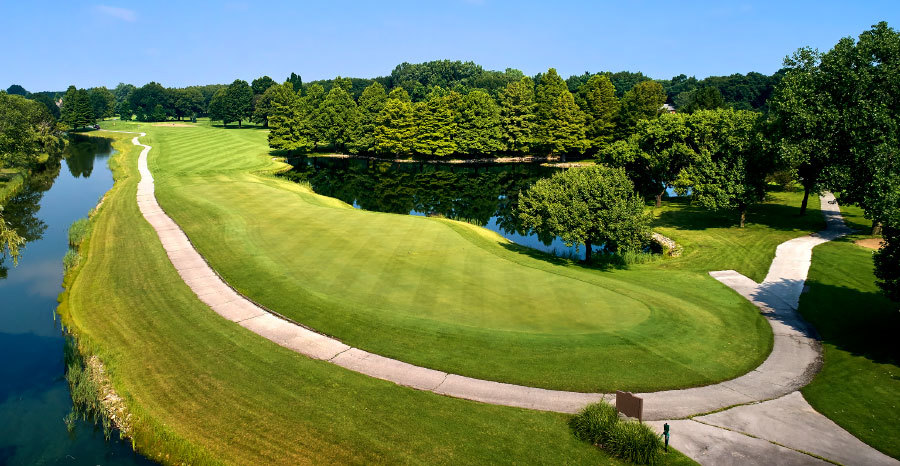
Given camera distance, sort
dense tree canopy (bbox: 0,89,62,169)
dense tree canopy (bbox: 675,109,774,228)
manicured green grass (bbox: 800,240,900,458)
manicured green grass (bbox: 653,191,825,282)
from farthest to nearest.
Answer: dense tree canopy (bbox: 0,89,62,169)
dense tree canopy (bbox: 675,109,774,228)
manicured green grass (bbox: 653,191,825,282)
manicured green grass (bbox: 800,240,900,458)

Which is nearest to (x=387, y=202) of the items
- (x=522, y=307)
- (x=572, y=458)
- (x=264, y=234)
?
(x=264, y=234)

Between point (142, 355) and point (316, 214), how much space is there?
1085 inches

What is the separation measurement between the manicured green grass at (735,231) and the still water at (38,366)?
117 ft

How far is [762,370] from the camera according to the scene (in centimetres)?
2109

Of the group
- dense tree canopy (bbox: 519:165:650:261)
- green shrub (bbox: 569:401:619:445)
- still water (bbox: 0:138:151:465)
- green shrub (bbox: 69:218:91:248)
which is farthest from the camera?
green shrub (bbox: 69:218:91:248)

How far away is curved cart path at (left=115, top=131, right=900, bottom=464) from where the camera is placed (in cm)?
1550

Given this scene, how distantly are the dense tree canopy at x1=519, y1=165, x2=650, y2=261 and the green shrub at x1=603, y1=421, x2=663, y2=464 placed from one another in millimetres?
21833

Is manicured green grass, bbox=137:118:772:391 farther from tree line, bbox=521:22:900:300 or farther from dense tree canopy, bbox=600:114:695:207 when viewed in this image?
dense tree canopy, bbox=600:114:695:207

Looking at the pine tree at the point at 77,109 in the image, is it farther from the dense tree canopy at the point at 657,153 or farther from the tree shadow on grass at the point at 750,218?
the tree shadow on grass at the point at 750,218

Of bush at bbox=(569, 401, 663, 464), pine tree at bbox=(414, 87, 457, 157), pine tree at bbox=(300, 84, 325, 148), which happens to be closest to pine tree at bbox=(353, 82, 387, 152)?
pine tree at bbox=(300, 84, 325, 148)

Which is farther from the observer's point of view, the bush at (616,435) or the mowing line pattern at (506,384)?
the mowing line pattern at (506,384)

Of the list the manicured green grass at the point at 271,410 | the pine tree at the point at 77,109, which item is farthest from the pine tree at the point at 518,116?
the pine tree at the point at 77,109

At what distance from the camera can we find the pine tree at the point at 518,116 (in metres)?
→ 101

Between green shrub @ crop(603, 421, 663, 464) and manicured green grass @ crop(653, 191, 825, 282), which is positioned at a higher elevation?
manicured green grass @ crop(653, 191, 825, 282)
